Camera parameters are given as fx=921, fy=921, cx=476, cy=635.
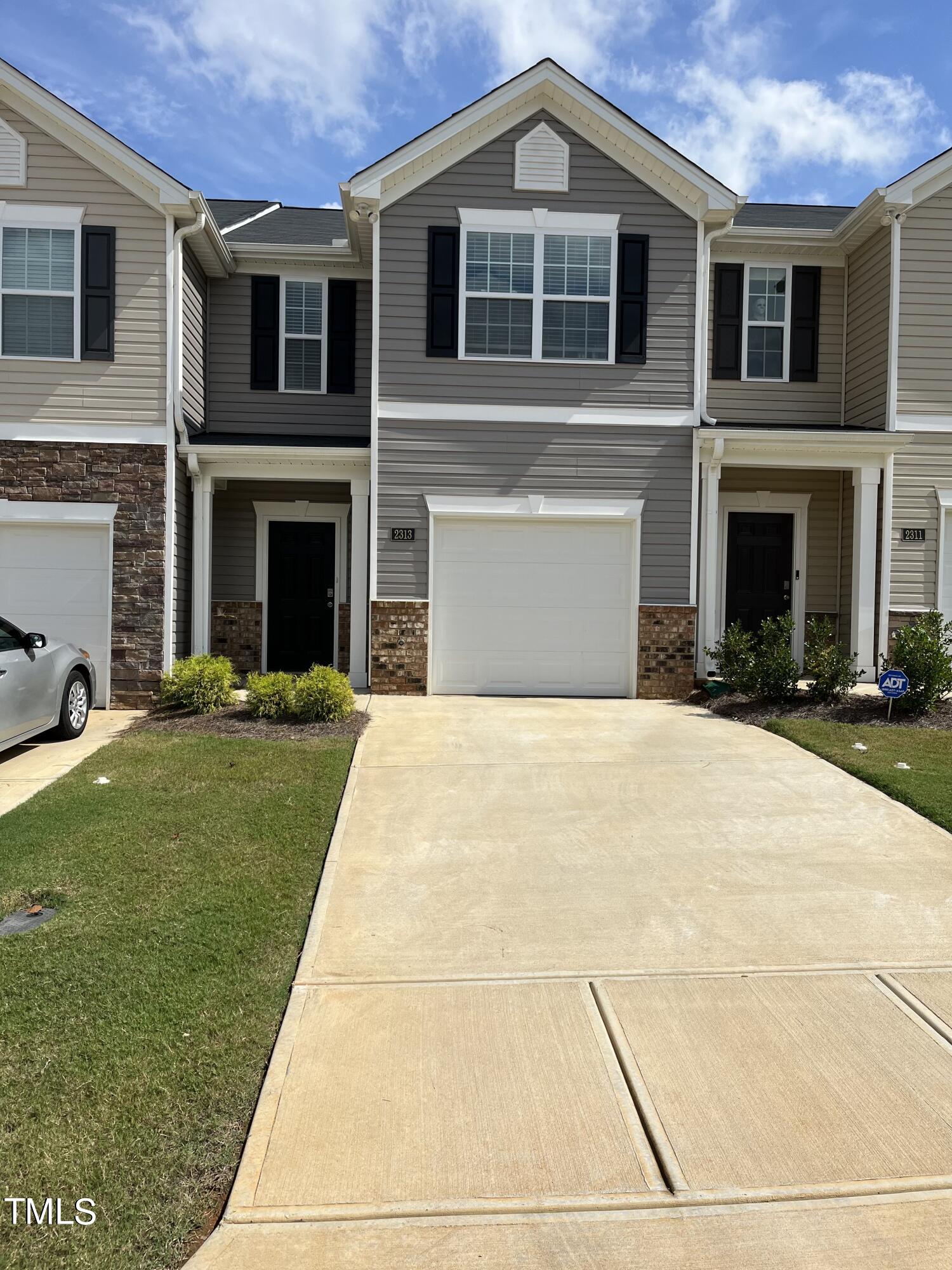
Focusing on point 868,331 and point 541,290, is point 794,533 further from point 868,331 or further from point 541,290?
point 541,290

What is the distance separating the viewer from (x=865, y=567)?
11.6m

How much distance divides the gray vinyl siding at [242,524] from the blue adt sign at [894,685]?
744cm

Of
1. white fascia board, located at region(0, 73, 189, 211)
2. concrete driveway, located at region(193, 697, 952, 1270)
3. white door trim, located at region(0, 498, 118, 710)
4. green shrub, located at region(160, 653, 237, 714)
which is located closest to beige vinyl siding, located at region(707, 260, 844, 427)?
white fascia board, located at region(0, 73, 189, 211)

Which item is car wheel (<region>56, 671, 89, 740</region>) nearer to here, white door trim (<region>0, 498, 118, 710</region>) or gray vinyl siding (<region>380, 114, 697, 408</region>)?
white door trim (<region>0, 498, 118, 710</region>)

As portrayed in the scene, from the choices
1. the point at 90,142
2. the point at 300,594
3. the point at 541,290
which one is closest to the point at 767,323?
the point at 541,290

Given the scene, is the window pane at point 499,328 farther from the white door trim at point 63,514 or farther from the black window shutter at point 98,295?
the white door trim at point 63,514

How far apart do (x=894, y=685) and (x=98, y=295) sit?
9.69m

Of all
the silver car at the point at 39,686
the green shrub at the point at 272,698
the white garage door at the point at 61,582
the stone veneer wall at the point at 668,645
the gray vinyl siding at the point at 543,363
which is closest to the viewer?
the silver car at the point at 39,686

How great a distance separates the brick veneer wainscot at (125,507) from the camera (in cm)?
1057

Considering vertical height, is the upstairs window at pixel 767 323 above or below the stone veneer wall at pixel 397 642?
above

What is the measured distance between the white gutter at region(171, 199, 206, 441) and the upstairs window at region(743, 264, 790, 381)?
7.23 metres

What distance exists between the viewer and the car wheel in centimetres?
848

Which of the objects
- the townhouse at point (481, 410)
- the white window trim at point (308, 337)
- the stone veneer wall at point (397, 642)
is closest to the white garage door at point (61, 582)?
the townhouse at point (481, 410)

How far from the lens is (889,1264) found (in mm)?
2398
